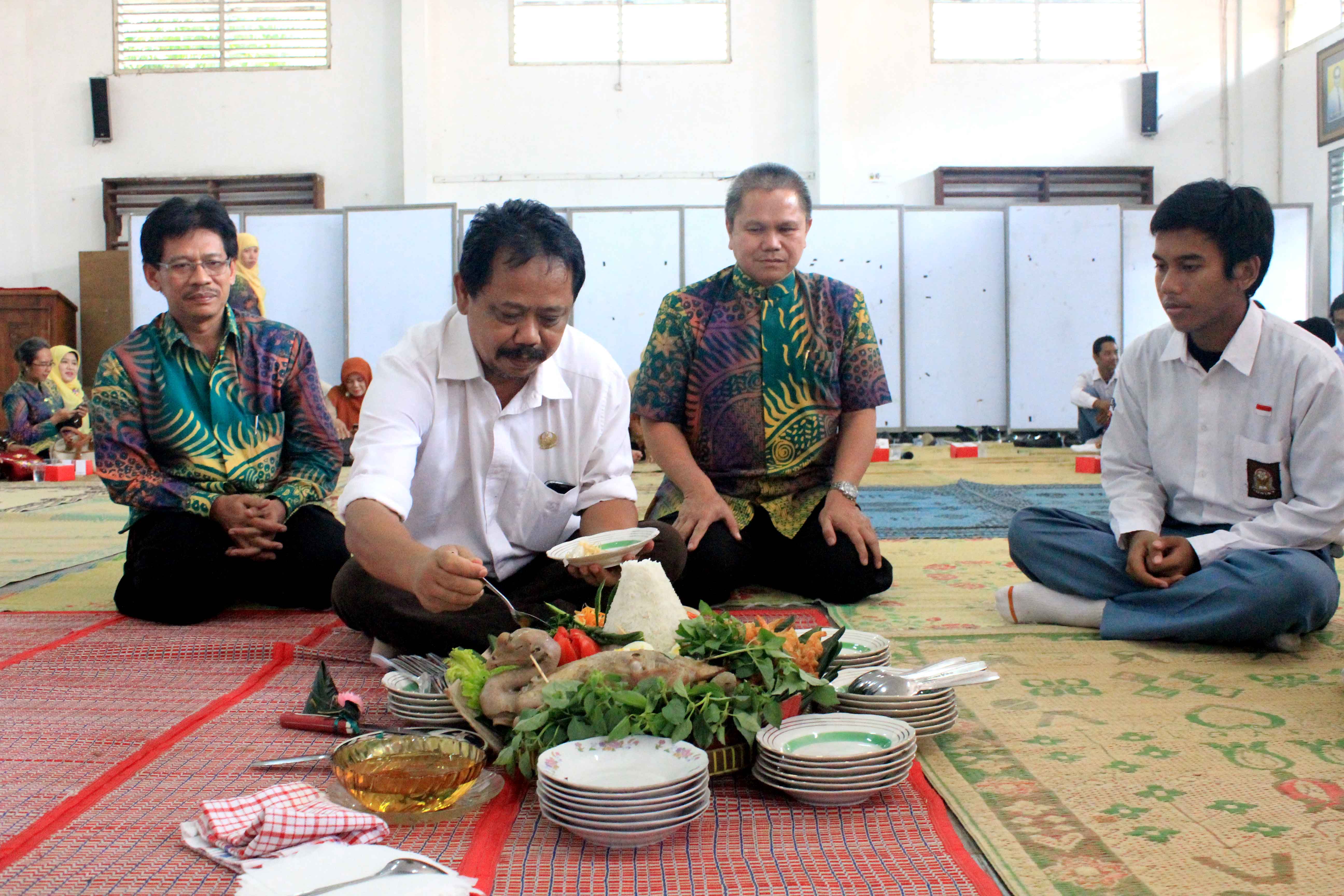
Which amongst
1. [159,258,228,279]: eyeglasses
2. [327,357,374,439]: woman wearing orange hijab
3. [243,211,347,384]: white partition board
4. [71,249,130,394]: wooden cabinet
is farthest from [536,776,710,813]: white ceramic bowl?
[71,249,130,394]: wooden cabinet

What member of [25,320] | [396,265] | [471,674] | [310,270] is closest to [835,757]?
[471,674]

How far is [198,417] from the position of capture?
2.87m

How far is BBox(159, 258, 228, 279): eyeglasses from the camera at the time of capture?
276 centimetres

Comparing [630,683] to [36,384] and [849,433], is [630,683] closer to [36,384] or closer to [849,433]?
[849,433]

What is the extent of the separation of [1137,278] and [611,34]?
5.36 m

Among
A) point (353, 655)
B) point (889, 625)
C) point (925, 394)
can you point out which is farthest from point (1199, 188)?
point (925, 394)

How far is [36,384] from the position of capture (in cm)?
785

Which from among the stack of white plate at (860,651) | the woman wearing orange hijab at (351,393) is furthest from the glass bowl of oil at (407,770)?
the woman wearing orange hijab at (351,393)

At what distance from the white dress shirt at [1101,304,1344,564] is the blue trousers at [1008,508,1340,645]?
0.19 ft

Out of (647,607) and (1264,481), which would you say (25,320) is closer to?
(647,607)

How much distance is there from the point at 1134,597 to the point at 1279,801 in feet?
3.38

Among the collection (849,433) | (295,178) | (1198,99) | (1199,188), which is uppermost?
(1198,99)

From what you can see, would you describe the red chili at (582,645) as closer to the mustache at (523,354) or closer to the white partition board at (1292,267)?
the mustache at (523,354)

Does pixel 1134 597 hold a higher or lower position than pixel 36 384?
lower
